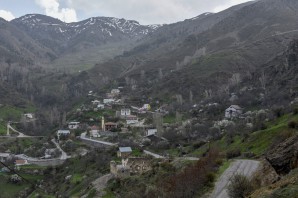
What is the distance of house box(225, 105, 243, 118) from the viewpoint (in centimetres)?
6892

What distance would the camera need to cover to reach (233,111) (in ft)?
232

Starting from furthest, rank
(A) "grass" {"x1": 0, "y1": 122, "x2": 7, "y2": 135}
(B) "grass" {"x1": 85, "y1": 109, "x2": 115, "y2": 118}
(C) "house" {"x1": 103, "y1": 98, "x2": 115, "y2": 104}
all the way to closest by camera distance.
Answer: (C) "house" {"x1": 103, "y1": 98, "x2": 115, "y2": 104} < (A) "grass" {"x1": 0, "y1": 122, "x2": 7, "y2": 135} < (B) "grass" {"x1": 85, "y1": 109, "x2": 115, "y2": 118}

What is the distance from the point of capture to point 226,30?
18150 cm

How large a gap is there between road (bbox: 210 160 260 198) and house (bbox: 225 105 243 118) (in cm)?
4097

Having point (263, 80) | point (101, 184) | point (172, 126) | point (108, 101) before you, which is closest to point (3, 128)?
point (108, 101)

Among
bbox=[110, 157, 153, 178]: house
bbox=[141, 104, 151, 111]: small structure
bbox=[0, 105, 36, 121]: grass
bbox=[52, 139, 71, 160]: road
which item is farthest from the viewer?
bbox=[0, 105, 36, 121]: grass

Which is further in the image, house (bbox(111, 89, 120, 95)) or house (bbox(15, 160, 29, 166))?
house (bbox(111, 89, 120, 95))

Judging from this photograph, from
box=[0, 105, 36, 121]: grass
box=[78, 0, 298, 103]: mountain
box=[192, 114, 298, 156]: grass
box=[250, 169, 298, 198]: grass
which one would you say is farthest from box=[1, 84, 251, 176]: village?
box=[250, 169, 298, 198]: grass

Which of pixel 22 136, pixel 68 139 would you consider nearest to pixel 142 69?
pixel 22 136

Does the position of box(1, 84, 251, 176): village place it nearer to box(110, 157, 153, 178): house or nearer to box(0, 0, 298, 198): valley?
box(110, 157, 153, 178): house

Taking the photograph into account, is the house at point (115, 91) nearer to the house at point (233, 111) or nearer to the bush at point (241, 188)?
the house at point (233, 111)

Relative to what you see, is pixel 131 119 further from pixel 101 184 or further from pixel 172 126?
pixel 101 184

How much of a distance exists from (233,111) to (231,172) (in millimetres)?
47057

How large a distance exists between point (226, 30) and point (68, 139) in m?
119
